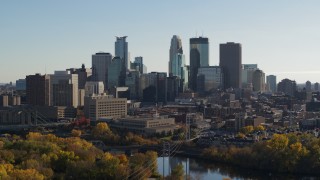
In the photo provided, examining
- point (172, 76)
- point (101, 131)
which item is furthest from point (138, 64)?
point (101, 131)

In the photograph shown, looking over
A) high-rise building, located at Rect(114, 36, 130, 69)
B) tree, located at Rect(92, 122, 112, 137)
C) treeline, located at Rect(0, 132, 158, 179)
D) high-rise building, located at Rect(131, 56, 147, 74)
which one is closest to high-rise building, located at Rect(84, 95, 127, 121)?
tree, located at Rect(92, 122, 112, 137)

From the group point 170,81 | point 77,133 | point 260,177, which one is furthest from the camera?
point 170,81

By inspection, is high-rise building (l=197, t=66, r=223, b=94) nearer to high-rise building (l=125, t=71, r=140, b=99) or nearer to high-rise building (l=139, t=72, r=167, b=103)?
high-rise building (l=125, t=71, r=140, b=99)

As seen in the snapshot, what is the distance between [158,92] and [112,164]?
5589 centimetres

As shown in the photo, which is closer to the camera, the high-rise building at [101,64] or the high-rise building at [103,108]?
the high-rise building at [103,108]

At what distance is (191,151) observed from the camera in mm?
31109

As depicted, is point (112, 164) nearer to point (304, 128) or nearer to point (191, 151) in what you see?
point (191, 151)

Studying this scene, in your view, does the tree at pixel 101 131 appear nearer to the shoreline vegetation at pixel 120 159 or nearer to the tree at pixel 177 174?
the shoreline vegetation at pixel 120 159

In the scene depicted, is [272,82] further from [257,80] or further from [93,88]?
[93,88]

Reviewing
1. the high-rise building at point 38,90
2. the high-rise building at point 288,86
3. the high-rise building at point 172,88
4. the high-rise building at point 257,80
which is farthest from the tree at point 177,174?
the high-rise building at point 257,80

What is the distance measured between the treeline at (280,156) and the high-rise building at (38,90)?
1138 inches

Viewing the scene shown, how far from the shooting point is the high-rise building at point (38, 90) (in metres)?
53.2

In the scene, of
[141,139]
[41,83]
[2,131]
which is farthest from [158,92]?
[141,139]

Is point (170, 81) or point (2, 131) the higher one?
point (170, 81)
